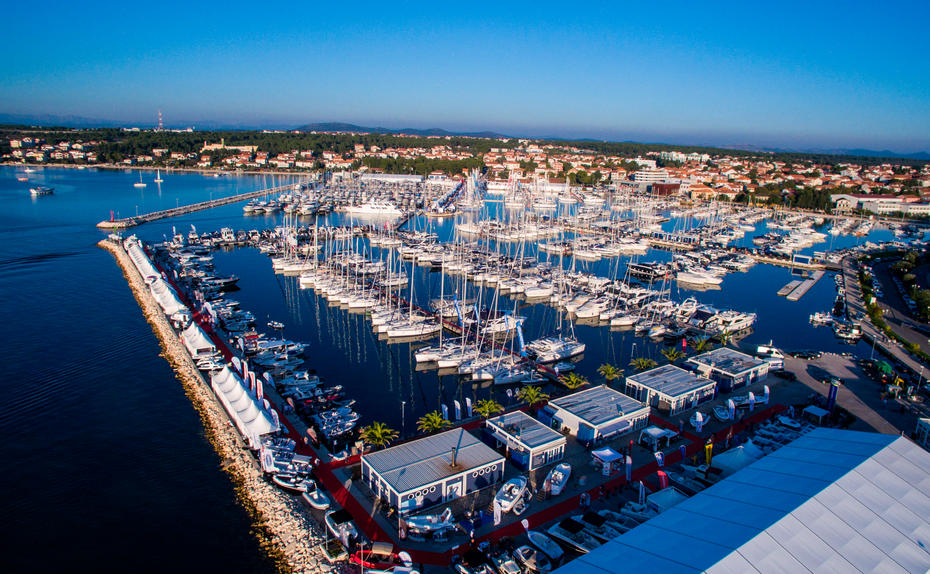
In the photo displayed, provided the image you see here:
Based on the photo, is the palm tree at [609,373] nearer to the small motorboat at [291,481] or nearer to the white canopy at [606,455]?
the white canopy at [606,455]

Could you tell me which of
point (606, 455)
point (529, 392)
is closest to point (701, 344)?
point (529, 392)

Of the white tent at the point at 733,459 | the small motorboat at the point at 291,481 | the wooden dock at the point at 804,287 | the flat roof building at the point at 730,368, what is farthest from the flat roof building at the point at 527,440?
the wooden dock at the point at 804,287

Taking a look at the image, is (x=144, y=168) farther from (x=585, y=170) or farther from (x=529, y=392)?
(x=529, y=392)

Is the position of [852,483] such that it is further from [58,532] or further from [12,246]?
[12,246]

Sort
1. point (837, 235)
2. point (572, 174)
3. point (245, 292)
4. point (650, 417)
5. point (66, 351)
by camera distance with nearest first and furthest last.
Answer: point (650, 417), point (66, 351), point (245, 292), point (837, 235), point (572, 174)

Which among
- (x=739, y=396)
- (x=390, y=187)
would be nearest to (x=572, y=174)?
(x=390, y=187)
